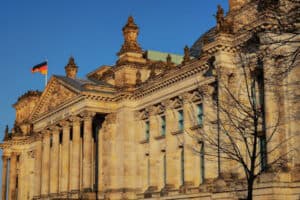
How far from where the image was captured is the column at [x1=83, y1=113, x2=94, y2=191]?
48.5 meters

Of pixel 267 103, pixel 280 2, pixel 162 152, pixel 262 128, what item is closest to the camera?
pixel 280 2

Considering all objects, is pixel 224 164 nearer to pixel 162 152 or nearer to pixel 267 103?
pixel 267 103

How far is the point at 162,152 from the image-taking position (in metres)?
46.1

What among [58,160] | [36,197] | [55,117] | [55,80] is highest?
[55,80]

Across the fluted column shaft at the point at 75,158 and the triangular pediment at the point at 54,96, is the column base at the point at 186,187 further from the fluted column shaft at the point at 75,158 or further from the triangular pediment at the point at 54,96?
the triangular pediment at the point at 54,96

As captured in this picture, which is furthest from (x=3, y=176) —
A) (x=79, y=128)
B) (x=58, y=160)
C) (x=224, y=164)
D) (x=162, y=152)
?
(x=224, y=164)

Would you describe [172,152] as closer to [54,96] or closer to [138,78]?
[138,78]

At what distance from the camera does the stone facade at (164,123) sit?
1230 inches

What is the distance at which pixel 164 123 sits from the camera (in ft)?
152

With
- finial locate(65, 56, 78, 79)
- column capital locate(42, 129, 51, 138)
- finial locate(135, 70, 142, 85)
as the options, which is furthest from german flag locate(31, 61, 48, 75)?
finial locate(135, 70, 142, 85)

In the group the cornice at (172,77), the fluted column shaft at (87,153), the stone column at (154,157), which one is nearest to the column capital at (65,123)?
the fluted column shaft at (87,153)

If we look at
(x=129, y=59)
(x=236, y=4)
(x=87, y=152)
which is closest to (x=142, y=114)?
(x=129, y=59)

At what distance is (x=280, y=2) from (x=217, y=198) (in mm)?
16000

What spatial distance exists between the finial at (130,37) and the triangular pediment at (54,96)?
5981 millimetres
